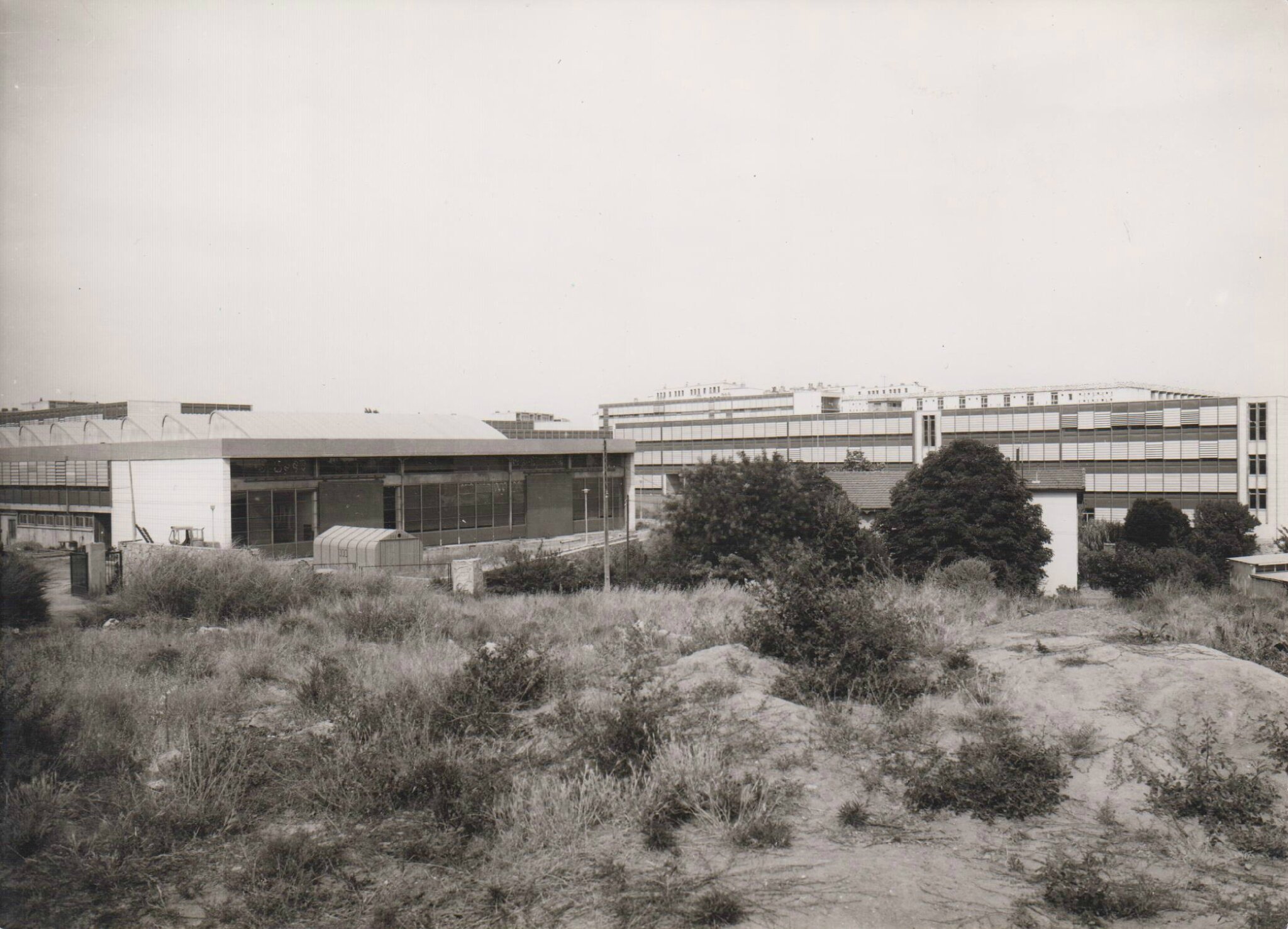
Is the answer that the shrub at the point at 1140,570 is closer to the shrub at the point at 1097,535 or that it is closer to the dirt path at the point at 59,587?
the shrub at the point at 1097,535

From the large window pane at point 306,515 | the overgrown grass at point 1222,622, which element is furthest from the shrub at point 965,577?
the large window pane at point 306,515

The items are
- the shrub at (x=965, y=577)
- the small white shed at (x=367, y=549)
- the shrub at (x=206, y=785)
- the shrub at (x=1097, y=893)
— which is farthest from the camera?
the small white shed at (x=367, y=549)

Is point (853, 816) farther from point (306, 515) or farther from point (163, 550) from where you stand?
point (306, 515)

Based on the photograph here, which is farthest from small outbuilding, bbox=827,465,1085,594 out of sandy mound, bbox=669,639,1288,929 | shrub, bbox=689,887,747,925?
shrub, bbox=689,887,747,925

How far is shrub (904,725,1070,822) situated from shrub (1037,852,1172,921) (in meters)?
0.92

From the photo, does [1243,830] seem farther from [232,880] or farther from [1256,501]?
[1256,501]

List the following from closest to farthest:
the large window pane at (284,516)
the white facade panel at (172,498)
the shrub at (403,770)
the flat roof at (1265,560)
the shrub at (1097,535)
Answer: the shrub at (403,770)
the white facade panel at (172,498)
the large window pane at (284,516)
the flat roof at (1265,560)
the shrub at (1097,535)

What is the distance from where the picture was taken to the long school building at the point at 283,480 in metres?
30.6

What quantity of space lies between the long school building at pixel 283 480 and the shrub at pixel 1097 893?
25008 mm

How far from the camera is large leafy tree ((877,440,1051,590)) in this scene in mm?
30391

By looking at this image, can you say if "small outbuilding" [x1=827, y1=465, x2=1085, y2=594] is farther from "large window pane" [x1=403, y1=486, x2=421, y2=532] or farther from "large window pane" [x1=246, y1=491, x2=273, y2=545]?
"large window pane" [x1=246, y1=491, x2=273, y2=545]

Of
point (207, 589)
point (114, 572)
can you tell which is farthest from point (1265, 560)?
point (114, 572)

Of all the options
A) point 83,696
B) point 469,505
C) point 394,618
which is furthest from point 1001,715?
point 469,505

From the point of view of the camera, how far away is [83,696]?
7348mm
